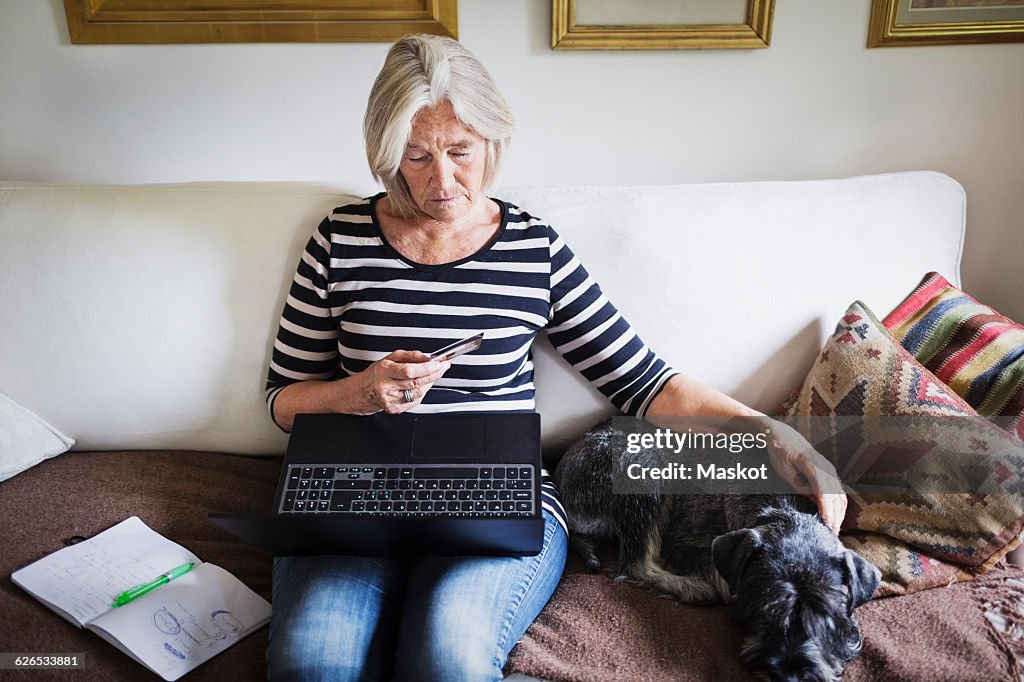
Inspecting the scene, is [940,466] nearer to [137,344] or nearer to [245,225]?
[245,225]

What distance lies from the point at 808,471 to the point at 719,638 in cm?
31

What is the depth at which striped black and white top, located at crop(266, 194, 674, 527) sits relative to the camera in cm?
142

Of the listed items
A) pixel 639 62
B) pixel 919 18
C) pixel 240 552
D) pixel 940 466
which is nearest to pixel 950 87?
pixel 919 18

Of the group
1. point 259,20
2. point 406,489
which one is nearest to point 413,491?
point 406,489

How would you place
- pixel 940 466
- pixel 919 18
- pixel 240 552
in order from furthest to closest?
pixel 919 18
pixel 240 552
pixel 940 466

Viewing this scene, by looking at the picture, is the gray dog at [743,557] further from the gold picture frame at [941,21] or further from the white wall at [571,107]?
the gold picture frame at [941,21]

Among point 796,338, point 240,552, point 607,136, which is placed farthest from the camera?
point 607,136

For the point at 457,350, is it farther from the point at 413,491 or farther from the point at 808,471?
the point at 808,471

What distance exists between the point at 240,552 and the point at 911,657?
113 cm

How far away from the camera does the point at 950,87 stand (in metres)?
1.86

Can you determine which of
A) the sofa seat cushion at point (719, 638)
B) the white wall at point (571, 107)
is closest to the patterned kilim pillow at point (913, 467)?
the sofa seat cushion at point (719, 638)

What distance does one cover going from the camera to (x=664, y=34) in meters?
1.77

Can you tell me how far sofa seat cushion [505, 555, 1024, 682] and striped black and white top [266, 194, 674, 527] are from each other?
224 millimetres

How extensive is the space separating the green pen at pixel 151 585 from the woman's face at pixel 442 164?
29.6 inches
